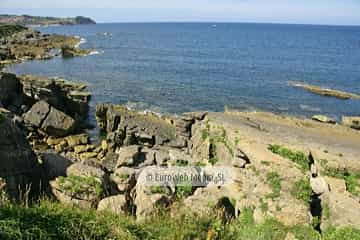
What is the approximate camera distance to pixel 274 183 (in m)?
11.2

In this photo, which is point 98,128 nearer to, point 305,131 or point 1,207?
point 305,131

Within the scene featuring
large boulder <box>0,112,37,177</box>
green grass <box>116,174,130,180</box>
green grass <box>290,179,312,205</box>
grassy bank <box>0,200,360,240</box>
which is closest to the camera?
grassy bank <box>0,200,360,240</box>

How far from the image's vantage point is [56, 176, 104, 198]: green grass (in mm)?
11945

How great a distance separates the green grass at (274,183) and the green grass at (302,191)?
1.33ft

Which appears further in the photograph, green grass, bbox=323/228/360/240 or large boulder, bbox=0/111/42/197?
large boulder, bbox=0/111/42/197

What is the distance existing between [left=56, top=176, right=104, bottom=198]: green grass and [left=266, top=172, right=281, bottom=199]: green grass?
17.0 ft

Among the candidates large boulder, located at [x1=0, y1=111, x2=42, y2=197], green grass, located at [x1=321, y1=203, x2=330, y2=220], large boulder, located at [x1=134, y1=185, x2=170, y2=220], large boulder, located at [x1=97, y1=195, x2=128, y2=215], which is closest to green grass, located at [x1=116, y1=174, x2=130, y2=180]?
large boulder, located at [x1=134, y1=185, x2=170, y2=220]

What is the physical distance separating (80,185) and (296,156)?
22.6 feet

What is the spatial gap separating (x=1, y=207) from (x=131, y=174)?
828 centimetres

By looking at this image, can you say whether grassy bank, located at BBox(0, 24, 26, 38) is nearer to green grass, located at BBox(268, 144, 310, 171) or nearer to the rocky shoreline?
the rocky shoreline

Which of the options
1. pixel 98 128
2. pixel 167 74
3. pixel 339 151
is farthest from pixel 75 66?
pixel 339 151

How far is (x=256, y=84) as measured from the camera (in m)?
43.5

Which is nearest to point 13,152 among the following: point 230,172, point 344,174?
point 230,172

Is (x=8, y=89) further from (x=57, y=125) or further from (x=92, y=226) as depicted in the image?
(x=92, y=226)
